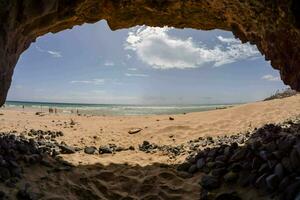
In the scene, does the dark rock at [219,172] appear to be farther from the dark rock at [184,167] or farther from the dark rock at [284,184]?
the dark rock at [284,184]

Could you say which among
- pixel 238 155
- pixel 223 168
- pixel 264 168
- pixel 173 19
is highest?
pixel 173 19

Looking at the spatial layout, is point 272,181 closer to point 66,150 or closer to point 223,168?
point 223,168

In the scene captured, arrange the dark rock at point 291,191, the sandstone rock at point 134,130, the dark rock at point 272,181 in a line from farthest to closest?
the sandstone rock at point 134,130 < the dark rock at point 272,181 < the dark rock at point 291,191

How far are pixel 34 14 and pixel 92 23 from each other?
3.07 meters

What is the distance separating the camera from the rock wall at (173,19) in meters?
7.43

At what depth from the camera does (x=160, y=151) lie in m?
11.3

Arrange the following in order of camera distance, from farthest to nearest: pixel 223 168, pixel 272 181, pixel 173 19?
pixel 173 19 → pixel 223 168 → pixel 272 181

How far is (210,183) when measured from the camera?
Answer: 7.11 meters

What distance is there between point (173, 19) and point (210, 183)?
5.37 meters

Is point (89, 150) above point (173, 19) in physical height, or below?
below

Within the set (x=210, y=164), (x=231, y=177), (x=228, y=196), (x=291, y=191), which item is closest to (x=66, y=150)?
(x=210, y=164)

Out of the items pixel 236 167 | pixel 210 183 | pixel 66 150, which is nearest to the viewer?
Result: pixel 210 183

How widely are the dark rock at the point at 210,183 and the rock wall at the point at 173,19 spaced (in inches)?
110

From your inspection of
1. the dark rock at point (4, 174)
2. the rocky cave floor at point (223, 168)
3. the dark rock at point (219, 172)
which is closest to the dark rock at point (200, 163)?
the rocky cave floor at point (223, 168)
